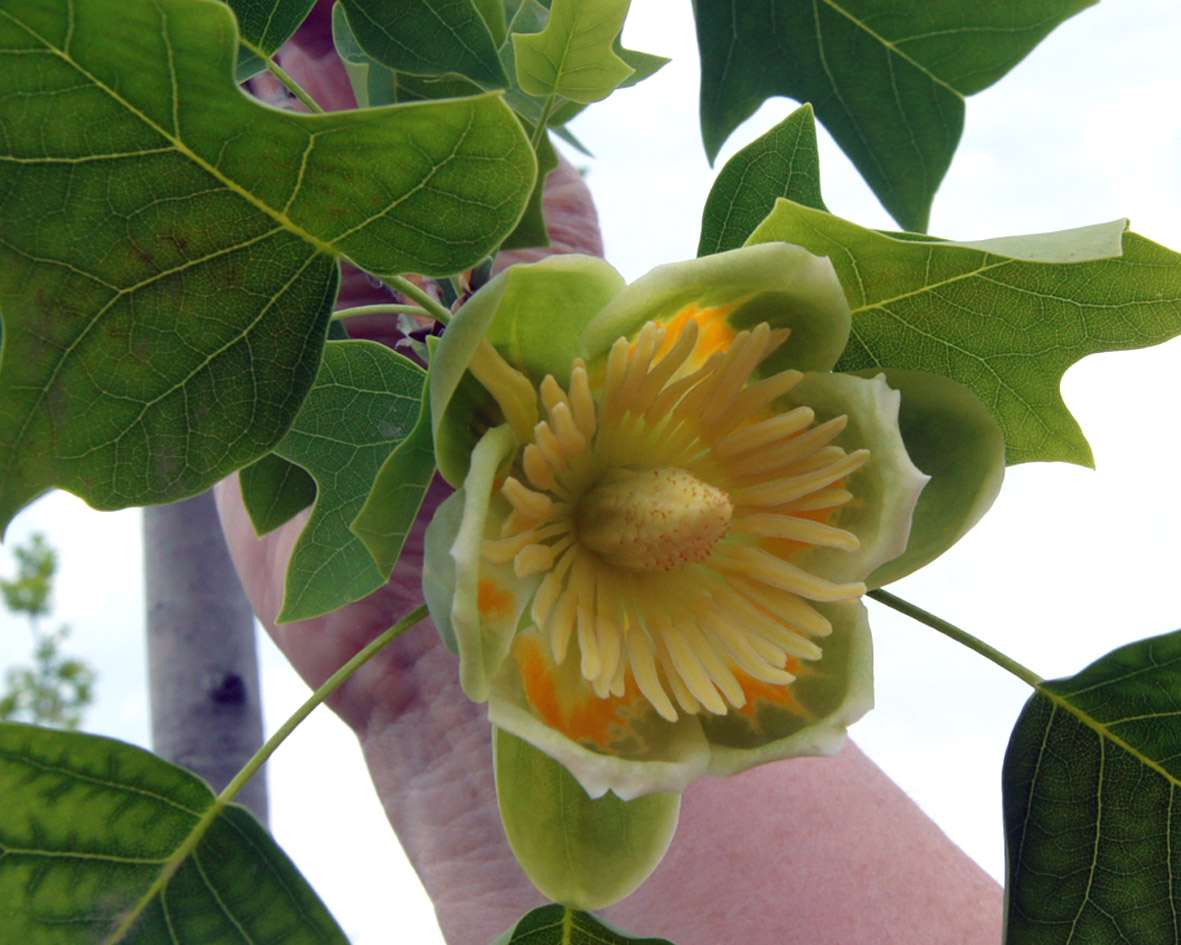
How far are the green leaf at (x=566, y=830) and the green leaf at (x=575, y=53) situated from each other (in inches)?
16.0

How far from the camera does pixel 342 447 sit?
86 centimetres

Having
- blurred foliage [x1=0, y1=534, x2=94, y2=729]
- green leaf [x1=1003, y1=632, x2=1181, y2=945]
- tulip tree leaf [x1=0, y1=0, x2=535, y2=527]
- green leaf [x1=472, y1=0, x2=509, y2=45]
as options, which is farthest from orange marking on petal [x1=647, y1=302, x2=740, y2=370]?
blurred foliage [x1=0, y1=534, x2=94, y2=729]

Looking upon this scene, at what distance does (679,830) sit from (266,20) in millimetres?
839

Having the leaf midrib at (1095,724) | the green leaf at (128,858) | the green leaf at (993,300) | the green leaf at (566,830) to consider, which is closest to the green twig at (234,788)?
the green leaf at (128,858)

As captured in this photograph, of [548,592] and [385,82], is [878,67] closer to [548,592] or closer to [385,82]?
[385,82]

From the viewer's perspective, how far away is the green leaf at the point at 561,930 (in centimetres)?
67

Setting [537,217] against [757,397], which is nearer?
[757,397]

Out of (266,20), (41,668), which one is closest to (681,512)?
(266,20)

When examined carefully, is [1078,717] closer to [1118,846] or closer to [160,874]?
[1118,846]

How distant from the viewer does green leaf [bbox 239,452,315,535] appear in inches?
37.6

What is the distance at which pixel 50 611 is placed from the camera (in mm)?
5262

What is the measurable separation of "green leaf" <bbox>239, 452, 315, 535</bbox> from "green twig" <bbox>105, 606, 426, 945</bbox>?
287 millimetres

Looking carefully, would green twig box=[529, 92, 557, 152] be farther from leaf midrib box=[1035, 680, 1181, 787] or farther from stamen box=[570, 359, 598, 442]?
leaf midrib box=[1035, 680, 1181, 787]

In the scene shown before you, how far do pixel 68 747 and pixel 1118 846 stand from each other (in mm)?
679
